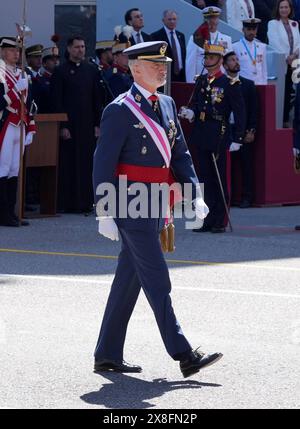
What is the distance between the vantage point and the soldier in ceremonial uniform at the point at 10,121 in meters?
15.2

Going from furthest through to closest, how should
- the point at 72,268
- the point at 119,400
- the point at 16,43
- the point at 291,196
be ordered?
the point at 291,196 < the point at 16,43 < the point at 72,268 < the point at 119,400

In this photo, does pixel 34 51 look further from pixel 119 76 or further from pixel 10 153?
pixel 10 153

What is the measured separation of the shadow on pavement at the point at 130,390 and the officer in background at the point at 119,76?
893 cm

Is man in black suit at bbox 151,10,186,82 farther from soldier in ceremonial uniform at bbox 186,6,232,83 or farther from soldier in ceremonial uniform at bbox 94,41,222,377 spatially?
soldier in ceremonial uniform at bbox 94,41,222,377

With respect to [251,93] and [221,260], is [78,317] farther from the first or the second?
[251,93]

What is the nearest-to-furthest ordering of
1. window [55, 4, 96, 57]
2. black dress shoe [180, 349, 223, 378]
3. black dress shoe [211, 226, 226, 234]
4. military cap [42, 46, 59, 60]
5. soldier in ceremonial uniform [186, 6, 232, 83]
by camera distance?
black dress shoe [180, 349, 223, 378] → black dress shoe [211, 226, 226, 234] → military cap [42, 46, 59, 60] → soldier in ceremonial uniform [186, 6, 232, 83] → window [55, 4, 96, 57]

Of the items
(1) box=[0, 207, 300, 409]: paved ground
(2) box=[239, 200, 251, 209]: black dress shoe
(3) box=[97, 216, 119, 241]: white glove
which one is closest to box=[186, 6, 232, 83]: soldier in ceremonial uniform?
(2) box=[239, 200, 251, 209]: black dress shoe

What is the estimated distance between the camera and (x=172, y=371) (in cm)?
801

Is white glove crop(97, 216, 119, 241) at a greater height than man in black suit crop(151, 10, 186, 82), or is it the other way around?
man in black suit crop(151, 10, 186, 82)

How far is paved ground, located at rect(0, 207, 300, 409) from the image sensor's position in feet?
24.4

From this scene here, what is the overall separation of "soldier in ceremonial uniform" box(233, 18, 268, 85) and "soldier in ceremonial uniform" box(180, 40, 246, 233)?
3489 millimetres

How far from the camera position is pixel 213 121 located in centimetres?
1492

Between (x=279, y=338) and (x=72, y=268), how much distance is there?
11.2ft

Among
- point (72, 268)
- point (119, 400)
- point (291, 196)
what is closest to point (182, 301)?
point (72, 268)
